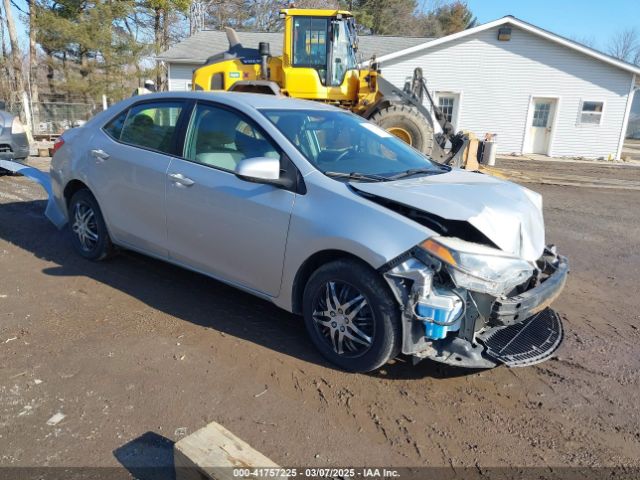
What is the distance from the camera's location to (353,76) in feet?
36.1

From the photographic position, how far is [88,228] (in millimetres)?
4910

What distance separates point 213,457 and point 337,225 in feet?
4.92

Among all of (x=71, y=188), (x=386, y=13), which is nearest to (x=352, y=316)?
(x=71, y=188)

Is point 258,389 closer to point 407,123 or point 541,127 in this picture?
point 407,123

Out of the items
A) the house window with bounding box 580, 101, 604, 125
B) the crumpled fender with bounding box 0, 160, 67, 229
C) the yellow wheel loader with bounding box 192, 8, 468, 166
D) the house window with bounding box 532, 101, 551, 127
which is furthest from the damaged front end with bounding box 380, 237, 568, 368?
the house window with bounding box 580, 101, 604, 125

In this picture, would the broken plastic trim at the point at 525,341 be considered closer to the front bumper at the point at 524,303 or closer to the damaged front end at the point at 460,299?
the damaged front end at the point at 460,299

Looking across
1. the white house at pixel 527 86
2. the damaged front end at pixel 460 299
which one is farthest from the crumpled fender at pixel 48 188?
the white house at pixel 527 86

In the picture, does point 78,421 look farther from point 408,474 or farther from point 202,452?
point 408,474

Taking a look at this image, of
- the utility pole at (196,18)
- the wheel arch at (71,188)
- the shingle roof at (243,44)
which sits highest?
the utility pole at (196,18)

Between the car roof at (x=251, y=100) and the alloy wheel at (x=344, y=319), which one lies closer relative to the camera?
the alloy wheel at (x=344, y=319)

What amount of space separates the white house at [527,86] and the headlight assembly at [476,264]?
18.4 meters

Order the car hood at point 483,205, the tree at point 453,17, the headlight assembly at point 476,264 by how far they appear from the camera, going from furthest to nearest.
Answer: the tree at point 453,17 < the car hood at point 483,205 < the headlight assembly at point 476,264

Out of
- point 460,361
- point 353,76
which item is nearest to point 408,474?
point 460,361

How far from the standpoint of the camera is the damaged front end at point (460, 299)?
9.14 ft
